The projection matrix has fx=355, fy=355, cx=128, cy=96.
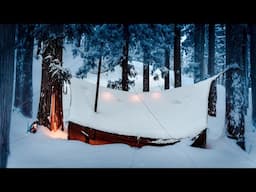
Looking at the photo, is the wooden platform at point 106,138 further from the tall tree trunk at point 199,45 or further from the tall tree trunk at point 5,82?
the tall tree trunk at point 199,45

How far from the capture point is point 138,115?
577 centimetres

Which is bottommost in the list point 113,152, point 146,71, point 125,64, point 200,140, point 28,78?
point 113,152

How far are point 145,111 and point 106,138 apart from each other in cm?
83

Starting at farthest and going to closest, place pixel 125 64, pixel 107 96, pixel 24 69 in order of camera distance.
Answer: pixel 24 69, pixel 125 64, pixel 107 96

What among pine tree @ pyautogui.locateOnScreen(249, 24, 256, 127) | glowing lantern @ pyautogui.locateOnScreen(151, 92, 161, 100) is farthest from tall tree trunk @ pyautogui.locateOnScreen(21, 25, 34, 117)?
pine tree @ pyautogui.locateOnScreen(249, 24, 256, 127)

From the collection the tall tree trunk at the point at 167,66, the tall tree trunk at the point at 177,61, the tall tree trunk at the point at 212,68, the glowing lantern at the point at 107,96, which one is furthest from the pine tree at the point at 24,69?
the tall tree trunk at the point at 212,68

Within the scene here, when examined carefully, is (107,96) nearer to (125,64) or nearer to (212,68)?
(125,64)

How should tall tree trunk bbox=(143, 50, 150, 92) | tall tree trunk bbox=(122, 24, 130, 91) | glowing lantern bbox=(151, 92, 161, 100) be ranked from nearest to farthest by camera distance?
glowing lantern bbox=(151, 92, 161, 100) < tall tree trunk bbox=(122, 24, 130, 91) < tall tree trunk bbox=(143, 50, 150, 92)

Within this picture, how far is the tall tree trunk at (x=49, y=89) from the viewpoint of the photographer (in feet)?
17.8

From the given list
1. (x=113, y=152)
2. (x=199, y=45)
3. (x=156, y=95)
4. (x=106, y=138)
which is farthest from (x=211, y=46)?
(x=113, y=152)

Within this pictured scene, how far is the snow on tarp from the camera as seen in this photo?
18.2 ft

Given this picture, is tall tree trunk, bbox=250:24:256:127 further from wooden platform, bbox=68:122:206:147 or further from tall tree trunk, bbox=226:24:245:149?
wooden platform, bbox=68:122:206:147

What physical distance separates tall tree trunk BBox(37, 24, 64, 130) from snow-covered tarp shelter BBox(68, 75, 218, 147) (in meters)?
0.23
